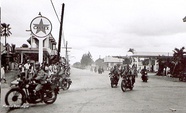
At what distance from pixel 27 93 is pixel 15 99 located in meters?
0.64

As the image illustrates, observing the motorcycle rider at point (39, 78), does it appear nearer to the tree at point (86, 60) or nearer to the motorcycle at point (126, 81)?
the motorcycle at point (126, 81)

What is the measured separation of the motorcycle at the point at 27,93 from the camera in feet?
33.7

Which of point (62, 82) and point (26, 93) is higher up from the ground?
point (26, 93)

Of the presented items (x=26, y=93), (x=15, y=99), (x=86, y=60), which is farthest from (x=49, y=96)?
(x=86, y=60)

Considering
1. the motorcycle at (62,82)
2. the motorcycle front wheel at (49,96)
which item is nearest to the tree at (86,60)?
the motorcycle at (62,82)

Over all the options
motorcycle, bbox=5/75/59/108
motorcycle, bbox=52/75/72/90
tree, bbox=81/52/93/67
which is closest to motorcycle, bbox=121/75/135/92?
motorcycle, bbox=52/75/72/90

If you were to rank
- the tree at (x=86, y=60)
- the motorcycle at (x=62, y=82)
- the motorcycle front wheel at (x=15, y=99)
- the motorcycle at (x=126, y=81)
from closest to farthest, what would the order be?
1. the motorcycle front wheel at (x=15, y=99)
2. the motorcycle at (x=62, y=82)
3. the motorcycle at (x=126, y=81)
4. the tree at (x=86, y=60)

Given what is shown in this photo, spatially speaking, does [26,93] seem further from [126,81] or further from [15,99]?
[126,81]

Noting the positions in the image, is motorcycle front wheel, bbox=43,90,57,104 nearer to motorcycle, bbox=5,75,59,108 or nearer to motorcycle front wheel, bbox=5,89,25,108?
motorcycle, bbox=5,75,59,108

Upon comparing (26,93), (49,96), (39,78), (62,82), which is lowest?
(49,96)

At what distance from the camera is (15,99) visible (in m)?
10.3

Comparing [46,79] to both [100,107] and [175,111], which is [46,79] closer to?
[100,107]

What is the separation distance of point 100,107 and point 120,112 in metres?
1.20

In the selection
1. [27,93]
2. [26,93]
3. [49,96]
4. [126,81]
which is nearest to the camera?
[26,93]
